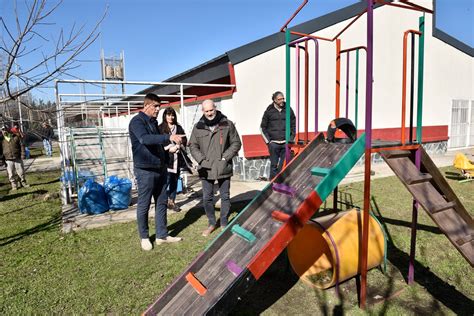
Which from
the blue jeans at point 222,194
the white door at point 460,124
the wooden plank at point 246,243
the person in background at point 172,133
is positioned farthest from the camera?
the white door at point 460,124

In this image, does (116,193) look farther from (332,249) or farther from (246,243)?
(332,249)

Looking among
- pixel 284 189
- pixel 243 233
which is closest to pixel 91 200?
pixel 243 233

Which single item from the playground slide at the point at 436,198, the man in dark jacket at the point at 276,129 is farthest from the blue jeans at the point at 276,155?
the playground slide at the point at 436,198

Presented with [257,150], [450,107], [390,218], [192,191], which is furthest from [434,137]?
[192,191]

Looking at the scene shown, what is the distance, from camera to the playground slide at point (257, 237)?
2.30 m

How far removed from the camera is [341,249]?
9.48 feet

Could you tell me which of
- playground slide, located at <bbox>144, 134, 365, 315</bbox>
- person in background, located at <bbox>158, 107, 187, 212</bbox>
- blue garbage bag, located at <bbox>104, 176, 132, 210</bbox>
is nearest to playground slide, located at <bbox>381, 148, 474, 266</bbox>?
playground slide, located at <bbox>144, 134, 365, 315</bbox>

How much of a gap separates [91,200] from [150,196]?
7.29ft

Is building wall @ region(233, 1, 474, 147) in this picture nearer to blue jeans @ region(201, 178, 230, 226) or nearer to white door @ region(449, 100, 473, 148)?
white door @ region(449, 100, 473, 148)

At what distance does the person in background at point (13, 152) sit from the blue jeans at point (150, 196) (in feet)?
19.6

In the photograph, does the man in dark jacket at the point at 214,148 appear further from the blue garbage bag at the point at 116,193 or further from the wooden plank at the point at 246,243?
the blue garbage bag at the point at 116,193

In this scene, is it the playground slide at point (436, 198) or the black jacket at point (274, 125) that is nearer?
the playground slide at point (436, 198)

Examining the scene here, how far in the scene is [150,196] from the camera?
3.91 meters

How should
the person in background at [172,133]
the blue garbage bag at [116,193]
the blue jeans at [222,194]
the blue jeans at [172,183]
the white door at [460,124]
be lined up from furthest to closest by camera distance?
1. the white door at [460,124]
2. the blue garbage bag at [116,193]
3. the blue jeans at [172,183]
4. the person in background at [172,133]
5. the blue jeans at [222,194]
